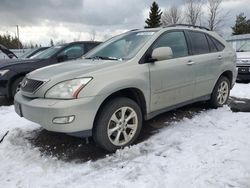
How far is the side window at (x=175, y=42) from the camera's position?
4.38 meters

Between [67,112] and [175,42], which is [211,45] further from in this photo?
[67,112]

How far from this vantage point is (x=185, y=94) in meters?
4.66

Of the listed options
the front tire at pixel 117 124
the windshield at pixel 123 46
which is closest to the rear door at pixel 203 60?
the windshield at pixel 123 46

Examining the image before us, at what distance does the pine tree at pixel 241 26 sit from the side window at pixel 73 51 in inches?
1672

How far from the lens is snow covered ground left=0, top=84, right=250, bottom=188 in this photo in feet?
9.52

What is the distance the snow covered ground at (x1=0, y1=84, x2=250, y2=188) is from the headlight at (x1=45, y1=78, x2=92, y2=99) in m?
0.85

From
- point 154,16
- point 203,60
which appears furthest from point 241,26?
point 203,60

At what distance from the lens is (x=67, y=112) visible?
10.5 ft

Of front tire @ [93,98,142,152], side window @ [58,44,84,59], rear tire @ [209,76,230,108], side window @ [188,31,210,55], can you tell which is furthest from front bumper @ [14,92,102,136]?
side window @ [58,44,84,59]

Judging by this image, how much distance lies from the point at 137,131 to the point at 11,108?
11.9 ft

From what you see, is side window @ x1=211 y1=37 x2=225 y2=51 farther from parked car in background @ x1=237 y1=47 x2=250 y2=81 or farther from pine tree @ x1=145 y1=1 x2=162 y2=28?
pine tree @ x1=145 y1=1 x2=162 y2=28

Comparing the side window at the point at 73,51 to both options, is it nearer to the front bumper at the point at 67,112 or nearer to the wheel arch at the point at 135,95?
the wheel arch at the point at 135,95

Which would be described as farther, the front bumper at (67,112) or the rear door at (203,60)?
the rear door at (203,60)

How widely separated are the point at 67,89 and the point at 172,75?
5.81ft
